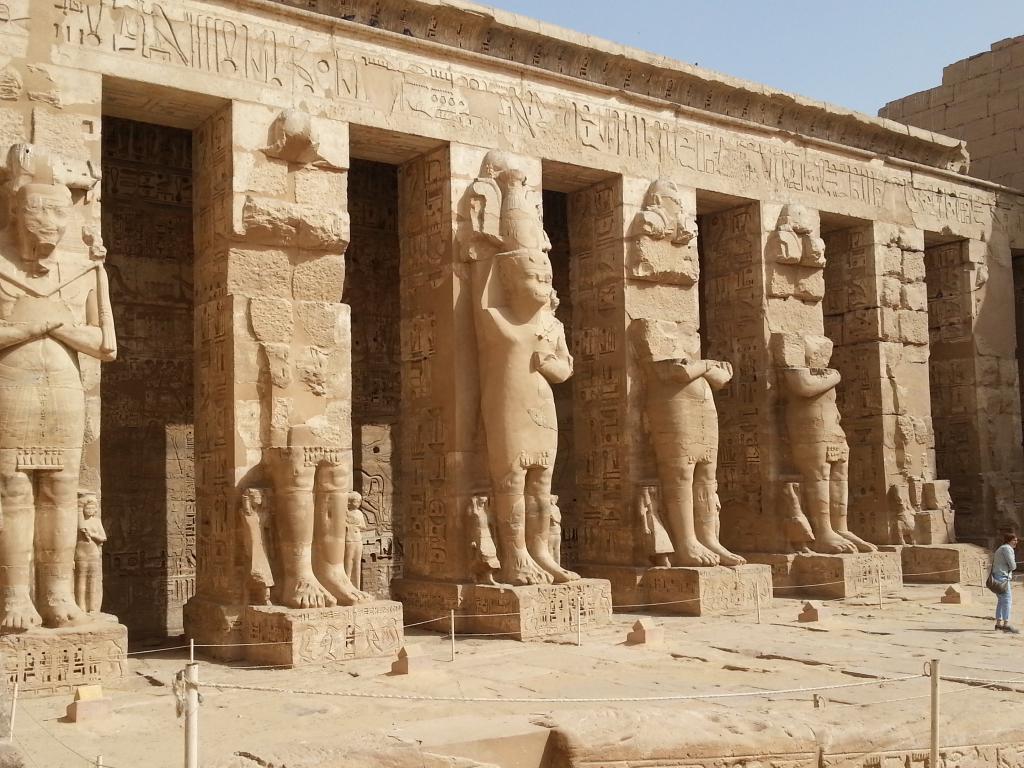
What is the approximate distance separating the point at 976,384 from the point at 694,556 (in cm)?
560

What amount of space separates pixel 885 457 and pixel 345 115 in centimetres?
714

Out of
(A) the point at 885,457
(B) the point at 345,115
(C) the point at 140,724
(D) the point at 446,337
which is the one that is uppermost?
(B) the point at 345,115

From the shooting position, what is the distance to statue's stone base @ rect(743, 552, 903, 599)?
36.1 ft

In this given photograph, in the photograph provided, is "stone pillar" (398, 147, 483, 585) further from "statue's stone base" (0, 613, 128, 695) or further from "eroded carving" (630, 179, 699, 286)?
"statue's stone base" (0, 613, 128, 695)

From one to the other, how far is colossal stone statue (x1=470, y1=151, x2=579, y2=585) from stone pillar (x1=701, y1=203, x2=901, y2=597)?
3209mm

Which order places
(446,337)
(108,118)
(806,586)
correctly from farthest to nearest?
1. (806,586)
2. (108,118)
3. (446,337)

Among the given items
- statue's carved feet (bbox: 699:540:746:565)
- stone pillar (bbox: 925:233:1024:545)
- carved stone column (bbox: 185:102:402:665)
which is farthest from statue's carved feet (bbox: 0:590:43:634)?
stone pillar (bbox: 925:233:1024:545)

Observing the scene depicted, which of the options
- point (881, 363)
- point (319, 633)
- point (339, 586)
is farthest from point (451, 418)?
point (881, 363)

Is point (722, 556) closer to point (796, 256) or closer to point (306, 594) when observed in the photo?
point (796, 256)

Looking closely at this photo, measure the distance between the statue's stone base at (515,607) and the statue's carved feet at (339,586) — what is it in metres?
1.02

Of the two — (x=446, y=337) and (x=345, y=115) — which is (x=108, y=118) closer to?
(x=345, y=115)

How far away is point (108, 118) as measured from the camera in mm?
10062

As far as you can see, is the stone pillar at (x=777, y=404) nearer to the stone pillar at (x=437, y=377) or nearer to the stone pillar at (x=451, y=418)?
the stone pillar at (x=451, y=418)

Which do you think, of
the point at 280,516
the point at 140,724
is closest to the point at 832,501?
the point at 280,516
